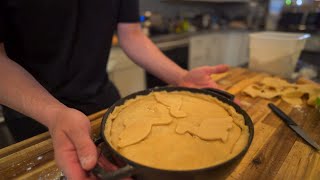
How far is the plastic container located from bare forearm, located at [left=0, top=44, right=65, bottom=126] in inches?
35.0

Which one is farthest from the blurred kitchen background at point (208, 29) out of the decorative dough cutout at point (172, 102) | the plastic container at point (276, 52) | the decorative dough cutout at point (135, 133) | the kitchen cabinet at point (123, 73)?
the decorative dough cutout at point (135, 133)

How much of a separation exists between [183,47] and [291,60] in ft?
5.11

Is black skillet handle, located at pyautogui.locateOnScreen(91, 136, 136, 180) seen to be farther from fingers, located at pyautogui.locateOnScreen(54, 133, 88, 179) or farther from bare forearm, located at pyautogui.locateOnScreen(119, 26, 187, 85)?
bare forearm, located at pyautogui.locateOnScreen(119, 26, 187, 85)

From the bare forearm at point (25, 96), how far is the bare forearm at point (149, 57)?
417 mm

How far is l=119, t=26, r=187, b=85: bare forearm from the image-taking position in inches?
32.5

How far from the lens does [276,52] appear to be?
3.32 ft

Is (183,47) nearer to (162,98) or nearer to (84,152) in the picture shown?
(162,98)

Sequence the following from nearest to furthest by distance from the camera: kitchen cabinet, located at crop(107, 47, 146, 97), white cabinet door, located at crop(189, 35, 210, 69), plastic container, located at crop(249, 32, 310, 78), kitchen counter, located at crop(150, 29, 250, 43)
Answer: plastic container, located at crop(249, 32, 310, 78) < kitchen cabinet, located at crop(107, 47, 146, 97) < kitchen counter, located at crop(150, 29, 250, 43) < white cabinet door, located at crop(189, 35, 210, 69)

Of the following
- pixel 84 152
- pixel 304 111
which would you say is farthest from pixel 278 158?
pixel 84 152

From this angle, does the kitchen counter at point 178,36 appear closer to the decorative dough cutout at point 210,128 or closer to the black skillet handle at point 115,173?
the decorative dough cutout at point 210,128

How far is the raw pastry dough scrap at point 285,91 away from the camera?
0.77 meters

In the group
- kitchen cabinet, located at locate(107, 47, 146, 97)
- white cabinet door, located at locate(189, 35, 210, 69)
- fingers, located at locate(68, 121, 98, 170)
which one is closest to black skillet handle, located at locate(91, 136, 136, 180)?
fingers, located at locate(68, 121, 98, 170)

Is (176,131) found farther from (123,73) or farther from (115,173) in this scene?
(123,73)

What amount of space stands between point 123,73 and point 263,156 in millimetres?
1554
